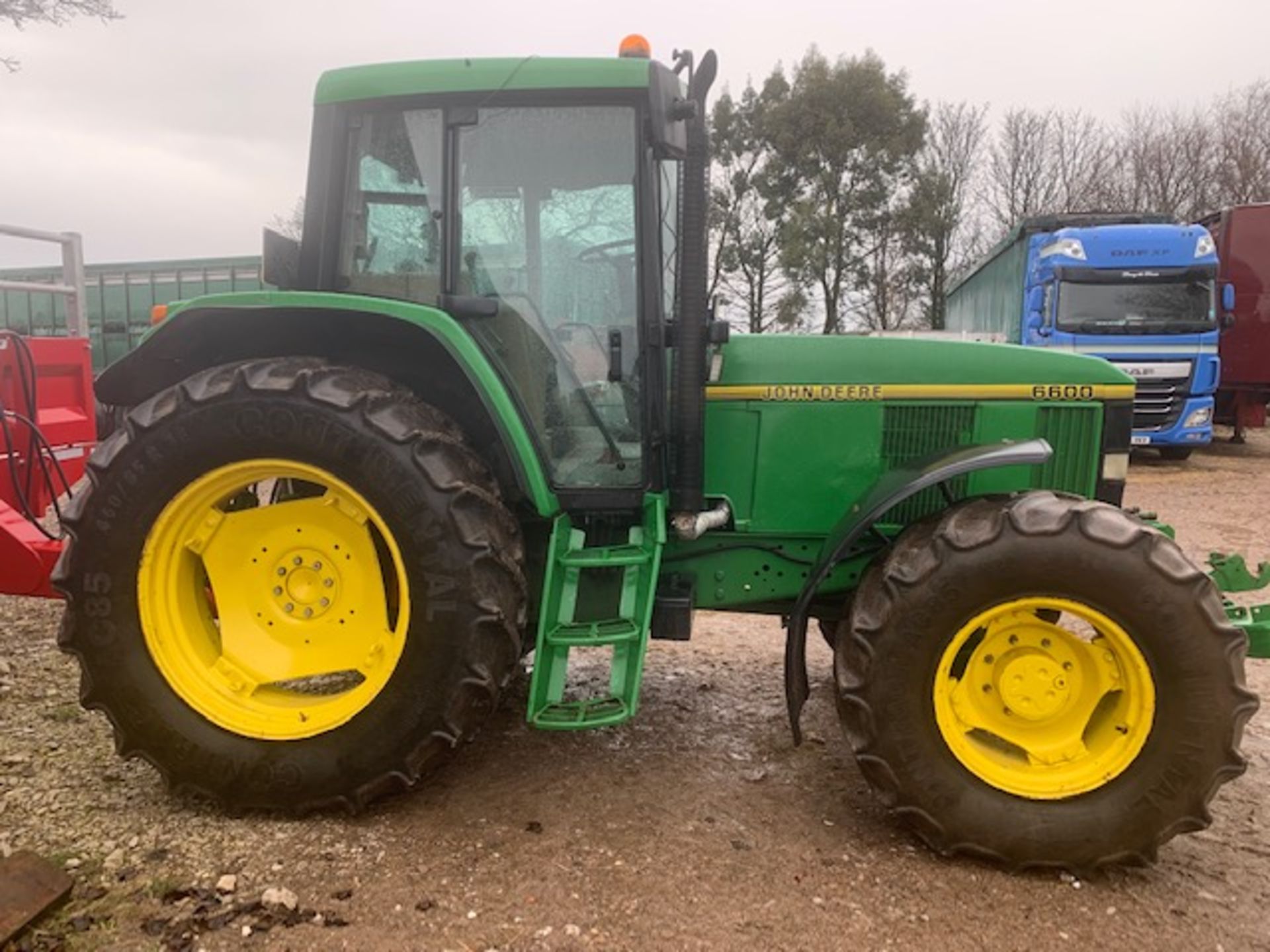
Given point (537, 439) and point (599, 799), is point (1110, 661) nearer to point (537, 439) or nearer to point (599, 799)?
point (599, 799)

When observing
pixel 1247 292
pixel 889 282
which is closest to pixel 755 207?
pixel 889 282

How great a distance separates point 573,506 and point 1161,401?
34.2 ft

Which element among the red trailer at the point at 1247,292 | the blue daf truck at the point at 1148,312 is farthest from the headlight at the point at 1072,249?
the red trailer at the point at 1247,292

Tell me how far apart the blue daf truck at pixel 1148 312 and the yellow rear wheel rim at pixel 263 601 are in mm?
10146

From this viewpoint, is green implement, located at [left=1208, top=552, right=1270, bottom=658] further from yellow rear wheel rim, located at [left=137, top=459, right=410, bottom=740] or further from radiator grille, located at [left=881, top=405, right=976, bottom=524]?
yellow rear wheel rim, located at [left=137, top=459, right=410, bottom=740]

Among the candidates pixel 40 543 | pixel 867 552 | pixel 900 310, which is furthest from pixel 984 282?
pixel 40 543

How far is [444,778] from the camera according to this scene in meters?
3.14

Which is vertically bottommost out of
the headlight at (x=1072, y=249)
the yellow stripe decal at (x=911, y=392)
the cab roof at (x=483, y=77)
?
the yellow stripe decal at (x=911, y=392)

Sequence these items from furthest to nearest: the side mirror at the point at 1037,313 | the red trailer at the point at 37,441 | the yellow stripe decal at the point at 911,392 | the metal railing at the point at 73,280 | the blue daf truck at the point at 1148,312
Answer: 1. the side mirror at the point at 1037,313
2. the blue daf truck at the point at 1148,312
3. the metal railing at the point at 73,280
4. the red trailer at the point at 37,441
5. the yellow stripe decal at the point at 911,392

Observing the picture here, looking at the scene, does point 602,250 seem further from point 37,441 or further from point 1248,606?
point 37,441

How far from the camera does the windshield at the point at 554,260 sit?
9.61ft

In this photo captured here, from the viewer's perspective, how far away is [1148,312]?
11258 millimetres

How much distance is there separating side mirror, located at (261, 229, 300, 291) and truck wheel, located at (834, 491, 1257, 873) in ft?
6.92

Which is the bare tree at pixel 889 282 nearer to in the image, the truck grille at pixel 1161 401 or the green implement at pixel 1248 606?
the truck grille at pixel 1161 401
